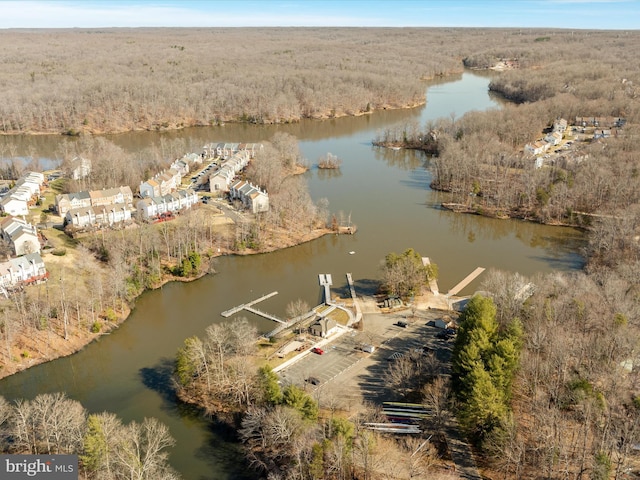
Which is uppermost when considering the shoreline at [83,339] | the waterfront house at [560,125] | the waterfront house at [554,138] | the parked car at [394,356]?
the waterfront house at [560,125]

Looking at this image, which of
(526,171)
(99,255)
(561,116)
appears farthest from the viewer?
(561,116)

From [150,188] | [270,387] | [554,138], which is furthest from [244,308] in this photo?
[554,138]

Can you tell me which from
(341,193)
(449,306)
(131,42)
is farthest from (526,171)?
(131,42)

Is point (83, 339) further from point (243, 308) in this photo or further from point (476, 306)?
point (476, 306)

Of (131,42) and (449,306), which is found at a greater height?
(131,42)

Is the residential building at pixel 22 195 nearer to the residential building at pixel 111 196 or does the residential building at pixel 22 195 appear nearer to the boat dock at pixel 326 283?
the residential building at pixel 111 196

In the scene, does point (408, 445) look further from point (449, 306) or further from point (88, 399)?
point (88, 399)

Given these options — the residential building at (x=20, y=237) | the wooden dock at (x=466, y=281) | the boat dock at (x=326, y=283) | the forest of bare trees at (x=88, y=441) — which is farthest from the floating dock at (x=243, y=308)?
the residential building at (x=20, y=237)
